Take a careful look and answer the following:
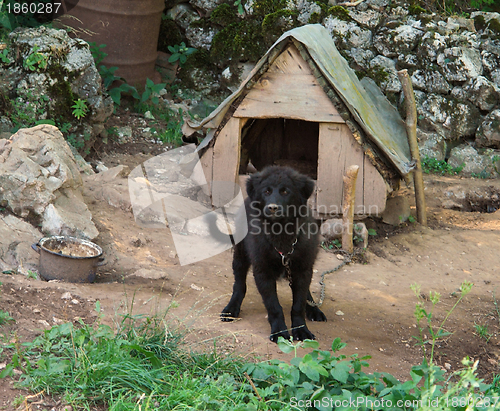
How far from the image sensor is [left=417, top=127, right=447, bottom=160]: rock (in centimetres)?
862

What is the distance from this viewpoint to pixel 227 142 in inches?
250

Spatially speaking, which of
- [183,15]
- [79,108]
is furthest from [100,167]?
[183,15]

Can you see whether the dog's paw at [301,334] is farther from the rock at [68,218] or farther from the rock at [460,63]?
the rock at [460,63]

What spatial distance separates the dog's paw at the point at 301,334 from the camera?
12.0 feet

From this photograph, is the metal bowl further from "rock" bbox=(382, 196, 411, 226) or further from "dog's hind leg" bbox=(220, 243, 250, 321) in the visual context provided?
"rock" bbox=(382, 196, 411, 226)

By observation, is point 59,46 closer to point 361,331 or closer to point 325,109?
point 325,109

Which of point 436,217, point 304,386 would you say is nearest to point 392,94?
point 436,217

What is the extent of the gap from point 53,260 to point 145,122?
188 inches

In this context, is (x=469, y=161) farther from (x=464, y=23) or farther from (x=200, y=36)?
(x=200, y=36)

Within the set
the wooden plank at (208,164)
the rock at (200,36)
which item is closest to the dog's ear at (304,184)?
the wooden plank at (208,164)

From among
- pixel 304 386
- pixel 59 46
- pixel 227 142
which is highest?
pixel 59 46

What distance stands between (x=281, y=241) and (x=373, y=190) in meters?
2.67

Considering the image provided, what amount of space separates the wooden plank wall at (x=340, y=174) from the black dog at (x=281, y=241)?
88.0 inches

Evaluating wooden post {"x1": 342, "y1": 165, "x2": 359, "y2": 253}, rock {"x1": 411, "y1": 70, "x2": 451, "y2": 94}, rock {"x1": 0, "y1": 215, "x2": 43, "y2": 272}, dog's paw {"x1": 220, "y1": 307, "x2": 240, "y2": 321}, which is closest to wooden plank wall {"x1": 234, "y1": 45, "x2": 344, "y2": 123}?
wooden post {"x1": 342, "y1": 165, "x2": 359, "y2": 253}
